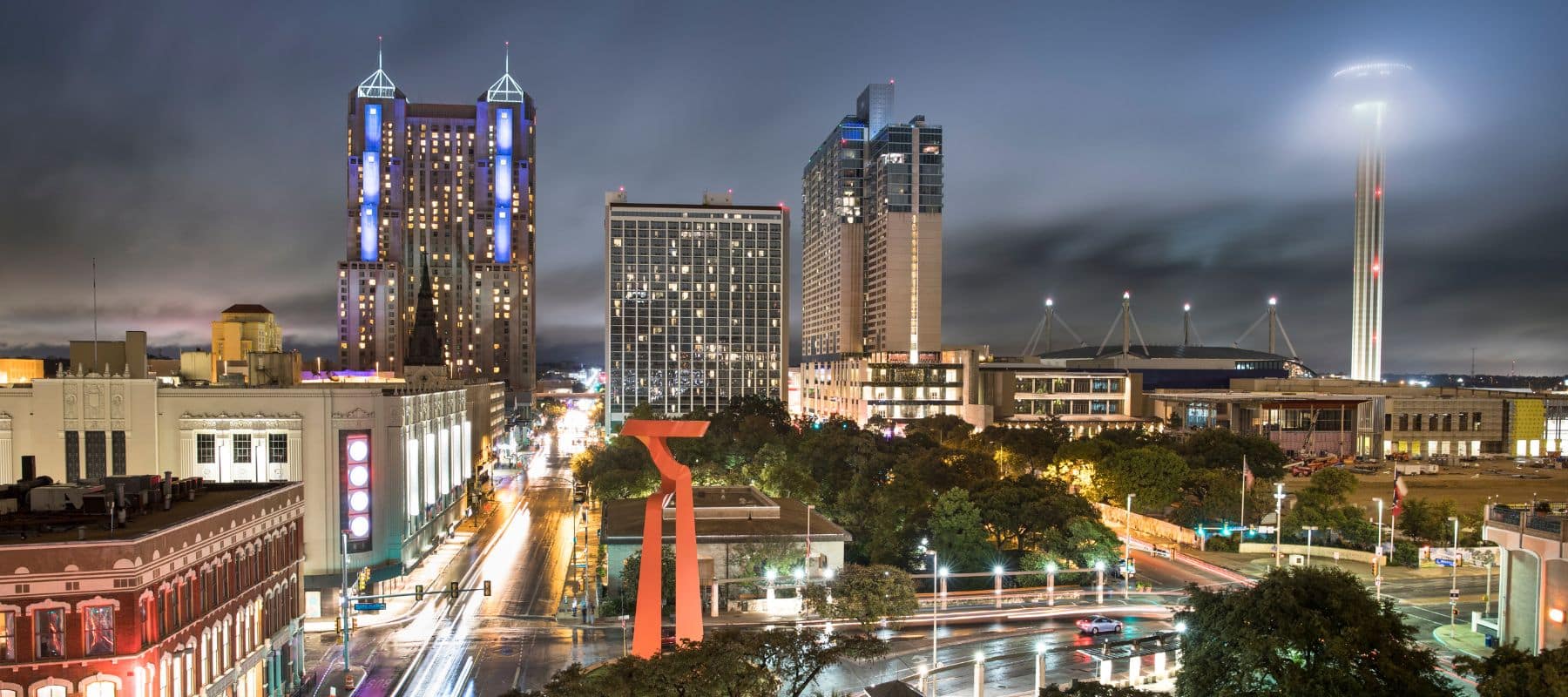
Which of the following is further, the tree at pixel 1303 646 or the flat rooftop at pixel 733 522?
the flat rooftop at pixel 733 522

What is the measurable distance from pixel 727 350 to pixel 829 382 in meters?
26.1

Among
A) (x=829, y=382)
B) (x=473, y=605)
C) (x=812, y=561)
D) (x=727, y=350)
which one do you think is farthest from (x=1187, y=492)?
(x=727, y=350)

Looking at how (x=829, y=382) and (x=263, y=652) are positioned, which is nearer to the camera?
(x=263, y=652)

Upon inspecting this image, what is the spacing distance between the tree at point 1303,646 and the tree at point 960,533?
102 feet

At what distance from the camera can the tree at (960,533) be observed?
6419 cm

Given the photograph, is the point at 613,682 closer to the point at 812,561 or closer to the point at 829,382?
the point at 812,561

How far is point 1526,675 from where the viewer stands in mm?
25812

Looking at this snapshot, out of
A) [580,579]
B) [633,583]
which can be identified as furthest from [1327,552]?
[580,579]

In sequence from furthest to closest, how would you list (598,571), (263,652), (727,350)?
(727,350) < (598,571) < (263,652)

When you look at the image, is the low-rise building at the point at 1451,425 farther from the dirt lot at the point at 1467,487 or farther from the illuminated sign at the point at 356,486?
the illuminated sign at the point at 356,486

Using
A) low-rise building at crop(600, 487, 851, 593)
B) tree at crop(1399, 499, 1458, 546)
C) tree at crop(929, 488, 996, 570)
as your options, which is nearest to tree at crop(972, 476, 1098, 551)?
tree at crop(929, 488, 996, 570)

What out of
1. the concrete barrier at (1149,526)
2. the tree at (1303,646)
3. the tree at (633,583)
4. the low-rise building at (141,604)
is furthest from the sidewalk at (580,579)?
the concrete barrier at (1149,526)

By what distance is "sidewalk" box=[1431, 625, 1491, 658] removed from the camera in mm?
46681

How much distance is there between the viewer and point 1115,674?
4266cm
